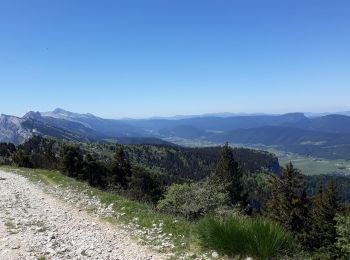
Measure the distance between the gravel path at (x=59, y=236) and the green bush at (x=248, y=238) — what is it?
189 cm

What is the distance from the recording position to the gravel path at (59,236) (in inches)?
478

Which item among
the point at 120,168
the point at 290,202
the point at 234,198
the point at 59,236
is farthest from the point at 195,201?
the point at 120,168

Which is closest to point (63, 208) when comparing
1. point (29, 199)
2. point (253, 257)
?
point (29, 199)

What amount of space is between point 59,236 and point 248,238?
7355 mm

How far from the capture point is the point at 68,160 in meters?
86.5

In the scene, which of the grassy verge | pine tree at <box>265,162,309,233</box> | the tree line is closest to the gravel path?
the grassy verge

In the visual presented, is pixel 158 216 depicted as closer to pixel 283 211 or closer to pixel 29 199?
pixel 29 199

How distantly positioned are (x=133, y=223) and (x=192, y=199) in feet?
66.5

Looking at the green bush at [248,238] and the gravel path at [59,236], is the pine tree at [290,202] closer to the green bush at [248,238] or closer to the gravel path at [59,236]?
the gravel path at [59,236]

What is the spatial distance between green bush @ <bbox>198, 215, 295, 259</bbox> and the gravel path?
189 centimetres

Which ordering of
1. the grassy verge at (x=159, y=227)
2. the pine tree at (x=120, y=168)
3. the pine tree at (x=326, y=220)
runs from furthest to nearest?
the pine tree at (x=120, y=168) < the pine tree at (x=326, y=220) < the grassy verge at (x=159, y=227)

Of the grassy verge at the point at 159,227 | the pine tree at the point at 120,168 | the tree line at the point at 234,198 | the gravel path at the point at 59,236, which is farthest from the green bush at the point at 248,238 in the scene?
the pine tree at the point at 120,168

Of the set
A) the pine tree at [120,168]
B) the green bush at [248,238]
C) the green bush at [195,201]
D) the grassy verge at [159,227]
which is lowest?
the pine tree at [120,168]

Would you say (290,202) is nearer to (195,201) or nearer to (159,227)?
(195,201)
